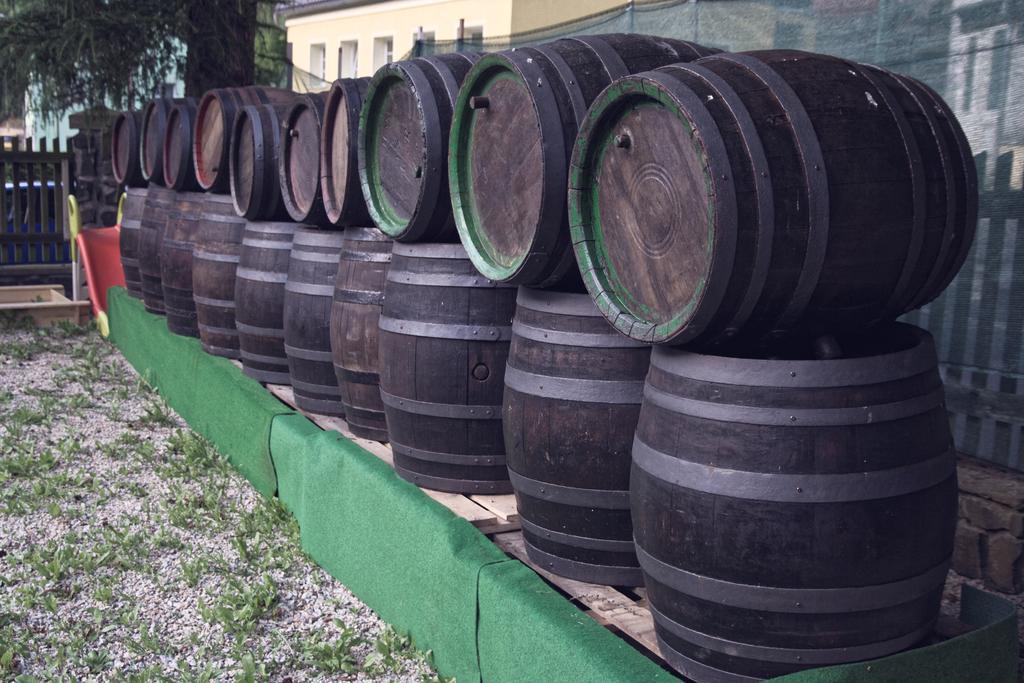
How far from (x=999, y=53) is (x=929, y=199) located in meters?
1.71

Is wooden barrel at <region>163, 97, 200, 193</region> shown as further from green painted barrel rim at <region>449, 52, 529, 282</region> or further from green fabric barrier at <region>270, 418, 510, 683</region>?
green painted barrel rim at <region>449, 52, 529, 282</region>

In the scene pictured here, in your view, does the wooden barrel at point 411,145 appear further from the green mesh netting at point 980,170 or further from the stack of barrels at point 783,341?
the green mesh netting at point 980,170

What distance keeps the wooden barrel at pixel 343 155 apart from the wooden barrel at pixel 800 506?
2436 mm

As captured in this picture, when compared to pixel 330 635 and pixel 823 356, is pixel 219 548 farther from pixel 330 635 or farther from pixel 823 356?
pixel 823 356

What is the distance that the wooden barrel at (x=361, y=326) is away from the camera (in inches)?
173

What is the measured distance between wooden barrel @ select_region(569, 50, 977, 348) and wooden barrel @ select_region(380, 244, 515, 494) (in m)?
1.09

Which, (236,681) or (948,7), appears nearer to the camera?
(236,681)

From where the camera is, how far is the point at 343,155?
4.81m

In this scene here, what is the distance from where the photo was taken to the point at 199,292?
20.0 feet

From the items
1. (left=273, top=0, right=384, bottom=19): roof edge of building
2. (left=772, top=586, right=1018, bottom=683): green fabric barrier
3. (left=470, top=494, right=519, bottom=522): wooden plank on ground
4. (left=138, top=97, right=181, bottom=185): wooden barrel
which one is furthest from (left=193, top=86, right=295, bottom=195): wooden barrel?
(left=273, top=0, right=384, bottom=19): roof edge of building

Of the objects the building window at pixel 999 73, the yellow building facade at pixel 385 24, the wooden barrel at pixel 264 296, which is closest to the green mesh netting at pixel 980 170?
the building window at pixel 999 73

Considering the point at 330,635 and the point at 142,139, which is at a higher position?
the point at 142,139

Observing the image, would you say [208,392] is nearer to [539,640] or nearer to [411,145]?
[411,145]

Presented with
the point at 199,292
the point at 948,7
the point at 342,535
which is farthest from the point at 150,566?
the point at 948,7
